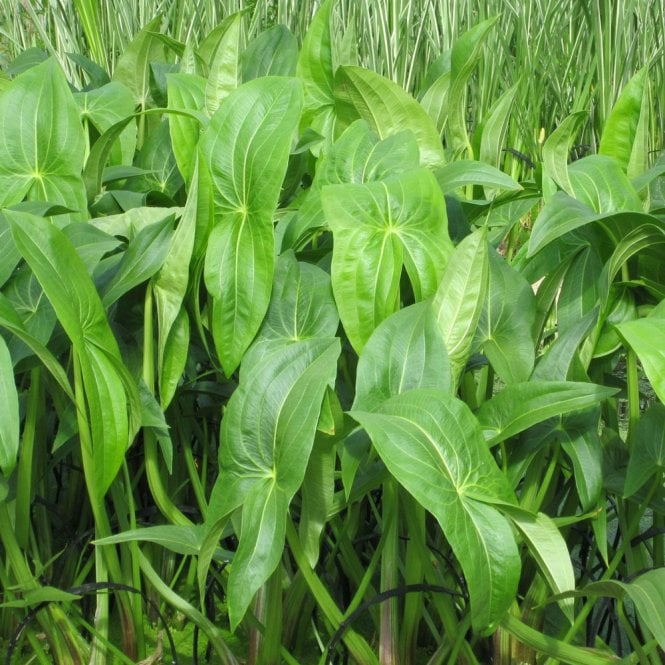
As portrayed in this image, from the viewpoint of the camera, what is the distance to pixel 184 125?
0.98 m

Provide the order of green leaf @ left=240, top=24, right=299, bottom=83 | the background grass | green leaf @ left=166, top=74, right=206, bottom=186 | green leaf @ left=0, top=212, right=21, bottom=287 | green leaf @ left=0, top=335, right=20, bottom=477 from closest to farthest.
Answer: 1. green leaf @ left=0, top=335, right=20, bottom=477
2. green leaf @ left=0, top=212, right=21, bottom=287
3. green leaf @ left=166, top=74, right=206, bottom=186
4. green leaf @ left=240, top=24, right=299, bottom=83
5. the background grass

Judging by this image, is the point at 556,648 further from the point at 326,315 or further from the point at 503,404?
the point at 326,315

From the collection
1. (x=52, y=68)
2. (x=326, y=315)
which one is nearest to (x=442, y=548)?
(x=326, y=315)

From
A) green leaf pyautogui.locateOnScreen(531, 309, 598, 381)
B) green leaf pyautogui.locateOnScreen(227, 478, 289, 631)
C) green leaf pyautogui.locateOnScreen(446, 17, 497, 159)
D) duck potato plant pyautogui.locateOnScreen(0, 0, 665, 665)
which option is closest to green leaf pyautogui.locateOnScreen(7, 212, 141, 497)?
duck potato plant pyautogui.locateOnScreen(0, 0, 665, 665)

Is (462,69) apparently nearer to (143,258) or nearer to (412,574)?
(143,258)

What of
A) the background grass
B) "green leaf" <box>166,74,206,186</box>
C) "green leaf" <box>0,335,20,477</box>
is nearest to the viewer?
"green leaf" <box>0,335,20,477</box>

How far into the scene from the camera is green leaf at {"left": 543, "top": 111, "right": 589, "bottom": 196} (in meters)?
0.89

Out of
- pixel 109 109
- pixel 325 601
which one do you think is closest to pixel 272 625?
pixel 325 601

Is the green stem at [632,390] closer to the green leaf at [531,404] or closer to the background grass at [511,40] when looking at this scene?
the green leaf at [531,404]

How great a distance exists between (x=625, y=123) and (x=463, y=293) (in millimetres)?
352

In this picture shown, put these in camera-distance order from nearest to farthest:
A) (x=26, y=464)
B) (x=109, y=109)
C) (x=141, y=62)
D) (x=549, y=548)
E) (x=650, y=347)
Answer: (x=650, y=347), (x=549, y=548), (x=26, y=464), (x=109, y=109), (x=141, y=62)

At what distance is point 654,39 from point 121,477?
2.29m

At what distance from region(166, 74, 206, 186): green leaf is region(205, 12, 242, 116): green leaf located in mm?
21

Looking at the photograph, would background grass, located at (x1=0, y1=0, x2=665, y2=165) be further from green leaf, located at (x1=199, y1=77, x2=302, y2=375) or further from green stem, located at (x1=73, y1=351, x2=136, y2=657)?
green stem, located at (x1=73, y1=351, x2=136, y2=657)
